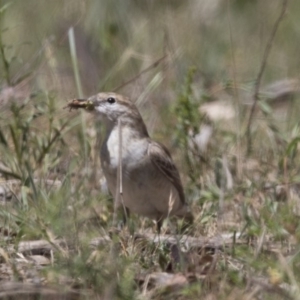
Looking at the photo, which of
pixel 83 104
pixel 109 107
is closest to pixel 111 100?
pixel 109 107

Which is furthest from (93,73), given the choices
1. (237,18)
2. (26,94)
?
(237,18)

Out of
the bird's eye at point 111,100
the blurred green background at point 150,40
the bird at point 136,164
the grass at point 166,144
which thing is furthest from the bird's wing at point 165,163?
the blurred green background at point 150,40

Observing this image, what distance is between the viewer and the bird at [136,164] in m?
6.96

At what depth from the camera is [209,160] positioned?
7.53 metres

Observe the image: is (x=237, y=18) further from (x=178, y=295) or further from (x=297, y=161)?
(x=178, y=295)

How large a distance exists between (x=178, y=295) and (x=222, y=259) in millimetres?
512

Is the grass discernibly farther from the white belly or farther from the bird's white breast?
the bird's white breast

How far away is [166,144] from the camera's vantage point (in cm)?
819

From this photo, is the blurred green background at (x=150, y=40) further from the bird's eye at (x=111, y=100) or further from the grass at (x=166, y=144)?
the bird's eye at (x=111, y=100)

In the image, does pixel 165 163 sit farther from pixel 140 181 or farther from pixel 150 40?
pixel 150 40

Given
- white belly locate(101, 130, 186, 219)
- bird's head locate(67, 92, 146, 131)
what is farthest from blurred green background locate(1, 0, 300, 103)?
white belly locate(101, 130, 186, 219)

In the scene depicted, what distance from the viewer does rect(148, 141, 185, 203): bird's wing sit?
7.16 m

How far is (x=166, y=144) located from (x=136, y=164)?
1153 millimetres

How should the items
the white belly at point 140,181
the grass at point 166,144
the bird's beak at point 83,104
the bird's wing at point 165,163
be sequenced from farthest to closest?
1. the bird's wing at point 165,163
2. the bird's beak at point 83,104
3. the white belly at point 140,181
4. the grass at point 166,144
